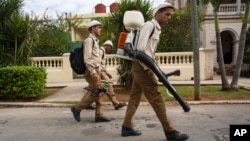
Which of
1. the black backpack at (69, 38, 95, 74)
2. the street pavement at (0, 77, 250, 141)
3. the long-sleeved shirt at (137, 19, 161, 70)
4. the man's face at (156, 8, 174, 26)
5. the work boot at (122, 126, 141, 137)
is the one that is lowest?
the street pavement at (0, 77, 250, 141)

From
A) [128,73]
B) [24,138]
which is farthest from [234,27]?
Answer: [24,138]

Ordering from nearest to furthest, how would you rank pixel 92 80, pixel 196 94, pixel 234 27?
pixel 92 80 < pixel 196 94 < pixel 234 27

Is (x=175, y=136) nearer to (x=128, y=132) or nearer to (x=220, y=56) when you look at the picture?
(x=128, y=132)

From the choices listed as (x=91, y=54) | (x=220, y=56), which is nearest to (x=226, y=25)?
(x=220, y=56)

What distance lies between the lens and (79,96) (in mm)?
8234

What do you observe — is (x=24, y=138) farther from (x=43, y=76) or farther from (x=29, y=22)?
(x=29, y=22)

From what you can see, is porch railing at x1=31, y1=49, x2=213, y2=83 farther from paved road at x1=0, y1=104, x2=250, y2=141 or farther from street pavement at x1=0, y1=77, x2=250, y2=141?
paved road at x1=0, y1=104, x2=250, y2=141

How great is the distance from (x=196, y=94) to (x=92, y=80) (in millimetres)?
3131

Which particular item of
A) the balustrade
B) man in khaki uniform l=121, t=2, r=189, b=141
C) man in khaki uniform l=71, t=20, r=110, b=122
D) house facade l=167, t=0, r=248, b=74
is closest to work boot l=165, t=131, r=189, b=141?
man in khaki uniform l=121, t=2, r=189, b=141

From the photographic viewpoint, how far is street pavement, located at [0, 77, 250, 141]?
437 centimetres

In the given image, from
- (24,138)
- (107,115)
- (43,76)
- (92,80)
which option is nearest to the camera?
(24,138)

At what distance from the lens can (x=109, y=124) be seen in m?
5.04

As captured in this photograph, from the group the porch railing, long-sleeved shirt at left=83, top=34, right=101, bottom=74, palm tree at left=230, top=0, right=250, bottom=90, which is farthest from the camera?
the porch railing

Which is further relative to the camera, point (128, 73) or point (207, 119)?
point (128, 73)
